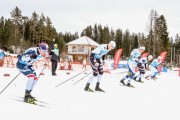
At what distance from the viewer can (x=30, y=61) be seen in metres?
7.54

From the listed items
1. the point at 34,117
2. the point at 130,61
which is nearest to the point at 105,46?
the point at 130,61

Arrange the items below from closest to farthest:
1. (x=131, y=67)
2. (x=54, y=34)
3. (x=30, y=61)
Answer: (x=30, y=61), (x=131, y=67), (x=54, y=34)

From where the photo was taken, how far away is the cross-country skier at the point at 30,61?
23.8 ft

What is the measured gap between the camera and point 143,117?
6.44 meters

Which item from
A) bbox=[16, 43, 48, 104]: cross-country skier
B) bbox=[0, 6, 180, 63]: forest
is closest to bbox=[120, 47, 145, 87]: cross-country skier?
bbox=[16, 43, 48, 104]: cross-country skier

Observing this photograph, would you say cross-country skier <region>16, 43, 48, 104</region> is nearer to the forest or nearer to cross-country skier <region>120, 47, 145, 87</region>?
cross-country skier <region>120, 47, 145, 87</region>

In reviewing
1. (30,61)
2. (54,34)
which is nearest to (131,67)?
(30,61)

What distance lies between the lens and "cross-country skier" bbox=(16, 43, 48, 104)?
23.8ft

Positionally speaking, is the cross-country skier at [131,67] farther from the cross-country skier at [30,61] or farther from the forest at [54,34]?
the forest at [54,34]

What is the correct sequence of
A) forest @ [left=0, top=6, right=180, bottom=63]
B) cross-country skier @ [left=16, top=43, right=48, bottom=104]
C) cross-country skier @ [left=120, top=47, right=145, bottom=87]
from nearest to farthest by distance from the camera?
1. cross-country skier @ [left=16, top=43, right=48, bottom=104]
2. cross-country skier @ [left=120, top=47, right=145, bottom=87]
3. forest @ [left=0, top=6, right=180, bottom=63]

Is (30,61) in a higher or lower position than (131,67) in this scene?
higher

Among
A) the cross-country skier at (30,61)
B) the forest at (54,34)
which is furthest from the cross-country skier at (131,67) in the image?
the forest at (54,34)

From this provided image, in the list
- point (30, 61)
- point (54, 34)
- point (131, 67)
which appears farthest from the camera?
point (54, 34)

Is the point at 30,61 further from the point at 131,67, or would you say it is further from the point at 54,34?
the point at 54,34
